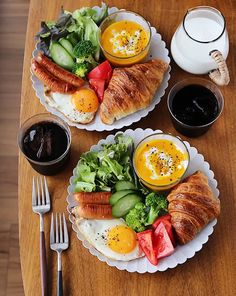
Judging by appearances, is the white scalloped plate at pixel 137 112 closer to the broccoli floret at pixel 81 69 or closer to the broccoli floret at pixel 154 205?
the broccoli floret at pixel 81 69

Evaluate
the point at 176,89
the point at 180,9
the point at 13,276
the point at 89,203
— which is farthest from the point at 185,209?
the point at 13,276

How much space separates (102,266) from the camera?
6.21 feet

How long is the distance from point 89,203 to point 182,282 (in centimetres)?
42

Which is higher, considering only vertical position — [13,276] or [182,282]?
[182,282]

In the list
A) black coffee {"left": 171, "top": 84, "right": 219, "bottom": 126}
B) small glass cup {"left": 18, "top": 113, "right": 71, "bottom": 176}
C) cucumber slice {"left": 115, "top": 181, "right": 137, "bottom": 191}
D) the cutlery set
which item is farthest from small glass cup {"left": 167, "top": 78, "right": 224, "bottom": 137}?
the cutlery set

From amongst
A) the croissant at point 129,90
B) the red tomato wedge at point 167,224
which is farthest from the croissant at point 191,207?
the croissant at point 129,90

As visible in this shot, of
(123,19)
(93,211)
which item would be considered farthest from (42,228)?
(123,19)

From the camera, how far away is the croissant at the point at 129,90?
201cm

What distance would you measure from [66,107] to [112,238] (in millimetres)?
539

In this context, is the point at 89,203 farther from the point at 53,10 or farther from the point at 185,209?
the point at 53,10

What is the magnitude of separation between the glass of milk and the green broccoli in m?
0.34

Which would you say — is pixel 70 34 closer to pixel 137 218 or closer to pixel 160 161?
pixel 160 161

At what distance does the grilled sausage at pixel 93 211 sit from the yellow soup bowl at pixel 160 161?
164 millimetres

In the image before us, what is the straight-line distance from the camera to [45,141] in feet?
6.38
